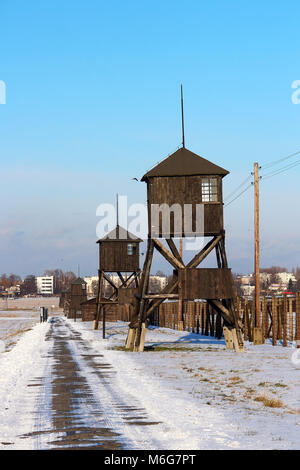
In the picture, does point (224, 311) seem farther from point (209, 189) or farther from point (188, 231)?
point (209, 189)

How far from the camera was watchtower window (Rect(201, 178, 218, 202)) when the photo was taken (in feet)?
105

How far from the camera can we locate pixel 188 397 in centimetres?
1576

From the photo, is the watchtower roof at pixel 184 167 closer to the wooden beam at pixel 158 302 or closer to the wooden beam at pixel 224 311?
the wooden beam at pixel 158 302

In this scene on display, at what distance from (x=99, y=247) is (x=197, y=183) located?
1209 inches

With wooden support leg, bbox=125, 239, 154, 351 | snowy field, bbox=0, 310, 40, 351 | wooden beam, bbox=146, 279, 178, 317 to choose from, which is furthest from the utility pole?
snowy field, bbox=0, 310, 40, 351

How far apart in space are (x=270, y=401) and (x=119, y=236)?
48.5m

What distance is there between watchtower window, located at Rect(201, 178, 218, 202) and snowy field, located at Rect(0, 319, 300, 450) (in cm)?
783

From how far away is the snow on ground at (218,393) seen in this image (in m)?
10.7

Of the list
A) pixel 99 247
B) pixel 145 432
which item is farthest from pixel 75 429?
pixel 99 247

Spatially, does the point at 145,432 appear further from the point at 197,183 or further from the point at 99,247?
the point at 99,247

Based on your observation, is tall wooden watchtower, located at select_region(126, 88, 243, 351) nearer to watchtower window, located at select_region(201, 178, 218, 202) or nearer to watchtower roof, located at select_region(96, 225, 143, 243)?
watchtower window, located at select_region(201, 178, 218, 202)

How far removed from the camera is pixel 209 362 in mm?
25047

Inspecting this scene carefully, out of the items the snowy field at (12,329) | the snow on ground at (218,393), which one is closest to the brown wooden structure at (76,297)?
the snowy field at (12,329)

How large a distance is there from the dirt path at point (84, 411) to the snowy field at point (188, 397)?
82mm
